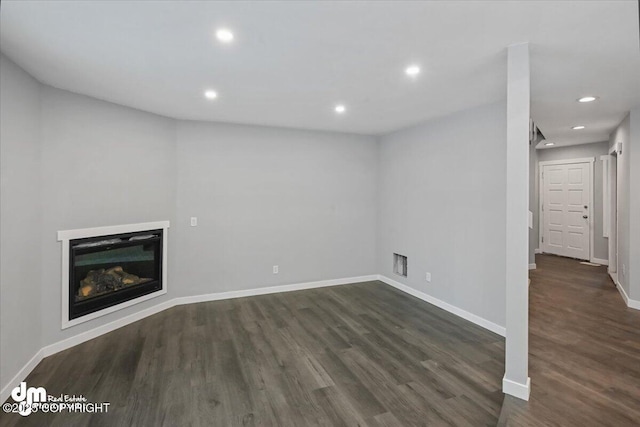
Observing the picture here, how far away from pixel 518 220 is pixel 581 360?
1.71 meters

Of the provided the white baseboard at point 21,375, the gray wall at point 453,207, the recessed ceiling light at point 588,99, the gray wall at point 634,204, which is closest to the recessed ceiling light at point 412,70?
the gray wall at point 453,207

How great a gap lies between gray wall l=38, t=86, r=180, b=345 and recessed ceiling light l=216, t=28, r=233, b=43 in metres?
2.07

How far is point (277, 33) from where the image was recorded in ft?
6.87

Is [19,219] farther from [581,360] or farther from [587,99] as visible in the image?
[587,99]

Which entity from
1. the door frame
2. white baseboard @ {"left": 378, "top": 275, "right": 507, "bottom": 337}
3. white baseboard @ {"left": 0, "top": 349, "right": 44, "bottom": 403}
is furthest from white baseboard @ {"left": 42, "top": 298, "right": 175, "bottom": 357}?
the door frame

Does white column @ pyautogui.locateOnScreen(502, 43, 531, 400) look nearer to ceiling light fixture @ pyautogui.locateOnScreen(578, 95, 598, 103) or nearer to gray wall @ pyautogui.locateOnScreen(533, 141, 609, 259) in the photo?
ceiling light fixture @ pyautogui.locateOnScreen(578, 95, 598, 103)

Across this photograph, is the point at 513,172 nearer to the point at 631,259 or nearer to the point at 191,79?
the point at 191,79

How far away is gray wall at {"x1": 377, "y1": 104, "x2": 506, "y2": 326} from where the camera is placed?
355 cm

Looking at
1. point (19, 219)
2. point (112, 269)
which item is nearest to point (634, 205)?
point (112, 269)

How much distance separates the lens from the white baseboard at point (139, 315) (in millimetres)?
2622

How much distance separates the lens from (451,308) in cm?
411

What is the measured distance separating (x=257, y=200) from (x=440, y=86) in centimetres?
296

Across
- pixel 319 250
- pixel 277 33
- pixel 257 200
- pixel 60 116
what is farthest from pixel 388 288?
pixel 60 116

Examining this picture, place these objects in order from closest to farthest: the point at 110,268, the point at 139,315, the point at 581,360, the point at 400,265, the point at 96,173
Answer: the point at 581,360
the point at 96,173
the point at 110,268
the point at 139,315
the point at 400,265
